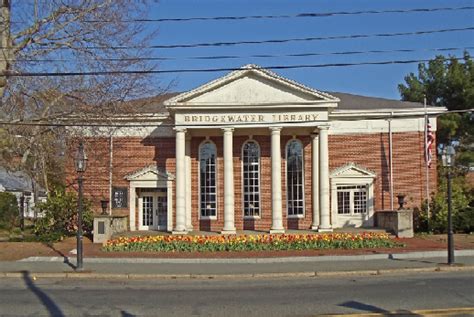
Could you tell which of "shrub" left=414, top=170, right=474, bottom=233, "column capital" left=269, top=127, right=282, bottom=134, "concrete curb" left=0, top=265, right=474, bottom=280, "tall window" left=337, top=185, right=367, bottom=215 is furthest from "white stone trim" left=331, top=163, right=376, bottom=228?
"concrete curb" left=0, top=265, right=474, bottom=280

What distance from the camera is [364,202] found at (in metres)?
32.0

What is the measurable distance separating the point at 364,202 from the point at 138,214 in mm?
12544

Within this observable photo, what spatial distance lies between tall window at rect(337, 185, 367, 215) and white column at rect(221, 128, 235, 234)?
21.9ft

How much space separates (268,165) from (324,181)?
3819mm

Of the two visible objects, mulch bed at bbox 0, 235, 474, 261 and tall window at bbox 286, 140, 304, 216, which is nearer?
mulch bed at bbox 0, 235, 474, 261

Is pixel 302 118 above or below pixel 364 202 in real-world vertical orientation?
above

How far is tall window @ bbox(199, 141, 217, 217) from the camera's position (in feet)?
104

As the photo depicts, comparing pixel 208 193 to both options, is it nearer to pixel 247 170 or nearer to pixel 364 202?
pixel 247 170

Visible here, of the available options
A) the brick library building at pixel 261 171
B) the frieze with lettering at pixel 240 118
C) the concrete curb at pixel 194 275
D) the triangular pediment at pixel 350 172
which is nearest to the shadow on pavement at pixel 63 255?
the concrete curb at pixel 194 275

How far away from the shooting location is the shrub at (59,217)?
27.1 meters

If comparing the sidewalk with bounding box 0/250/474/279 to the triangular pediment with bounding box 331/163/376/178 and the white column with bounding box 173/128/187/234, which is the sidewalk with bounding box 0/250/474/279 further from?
the triangular pediment with bounding box 331/163/376/178

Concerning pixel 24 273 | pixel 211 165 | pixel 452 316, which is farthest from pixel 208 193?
pixel 452 316

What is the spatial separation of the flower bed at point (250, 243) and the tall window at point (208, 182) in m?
6.08

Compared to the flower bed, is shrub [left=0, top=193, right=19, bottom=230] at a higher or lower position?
higher
